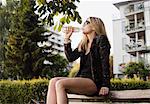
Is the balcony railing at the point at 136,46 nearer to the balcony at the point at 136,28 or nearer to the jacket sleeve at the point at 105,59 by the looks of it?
the balcony at the point at 136,28

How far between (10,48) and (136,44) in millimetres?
15748

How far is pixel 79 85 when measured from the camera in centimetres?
309

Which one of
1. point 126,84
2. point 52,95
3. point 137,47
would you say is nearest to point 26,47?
point 126,84

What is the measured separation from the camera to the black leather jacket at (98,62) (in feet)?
10.2

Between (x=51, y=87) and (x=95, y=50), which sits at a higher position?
(x=95, y=50)

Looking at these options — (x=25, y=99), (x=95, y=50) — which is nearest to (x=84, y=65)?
(x=95, y=50)

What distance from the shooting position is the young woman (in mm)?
3062

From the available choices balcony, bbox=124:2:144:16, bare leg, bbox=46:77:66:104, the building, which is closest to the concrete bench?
bare leg, bbox=46:77:66:104

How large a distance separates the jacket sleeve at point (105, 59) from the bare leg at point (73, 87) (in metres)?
0.13

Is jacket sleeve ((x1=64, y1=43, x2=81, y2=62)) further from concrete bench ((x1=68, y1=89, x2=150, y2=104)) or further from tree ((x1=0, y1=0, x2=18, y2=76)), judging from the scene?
tree ((x1=0, y1=0, x2=18, y2=76))

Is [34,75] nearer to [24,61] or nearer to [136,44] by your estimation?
[24,61]

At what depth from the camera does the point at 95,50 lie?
330cm

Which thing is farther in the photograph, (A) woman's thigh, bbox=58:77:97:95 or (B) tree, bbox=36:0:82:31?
(B) tree, bbox=36:0:82:31

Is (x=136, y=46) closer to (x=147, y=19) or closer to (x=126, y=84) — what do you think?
(x=147, y=19)
